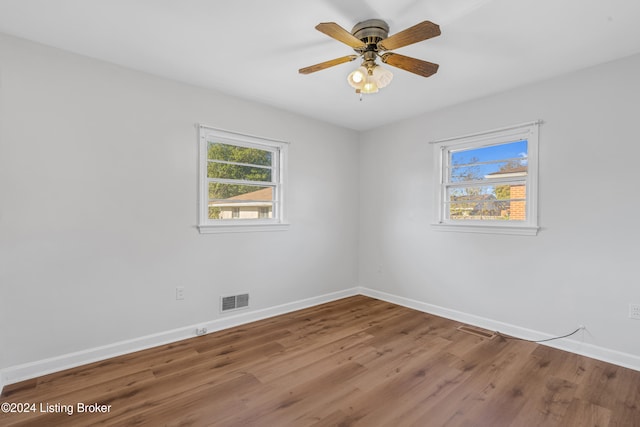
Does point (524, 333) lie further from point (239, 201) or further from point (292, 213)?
point (239, 201)

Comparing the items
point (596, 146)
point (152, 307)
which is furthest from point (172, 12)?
point (596, 146)

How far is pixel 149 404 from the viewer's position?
1.95 metres

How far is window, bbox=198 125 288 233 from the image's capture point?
10.3ft

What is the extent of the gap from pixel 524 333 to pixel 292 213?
279cm

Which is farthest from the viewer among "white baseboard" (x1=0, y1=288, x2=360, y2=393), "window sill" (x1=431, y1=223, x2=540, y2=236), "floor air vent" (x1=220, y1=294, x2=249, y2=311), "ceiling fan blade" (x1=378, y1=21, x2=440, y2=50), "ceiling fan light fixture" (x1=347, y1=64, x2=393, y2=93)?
"floor air vent" (x1=220, y1=294, x2=249, y2=311)

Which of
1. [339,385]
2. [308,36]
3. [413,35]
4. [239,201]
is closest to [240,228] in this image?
[239,201]

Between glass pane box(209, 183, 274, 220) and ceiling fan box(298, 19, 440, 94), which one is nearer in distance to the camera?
ceiling fan box(298, 19, 440, 94)

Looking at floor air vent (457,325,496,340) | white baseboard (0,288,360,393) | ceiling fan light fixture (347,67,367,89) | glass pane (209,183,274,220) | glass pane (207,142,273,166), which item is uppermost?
ceiling fan light fixture (347,67,367,89)

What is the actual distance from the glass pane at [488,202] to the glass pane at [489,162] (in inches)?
5.3

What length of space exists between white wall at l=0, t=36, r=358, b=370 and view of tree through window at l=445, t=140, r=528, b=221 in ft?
7.56

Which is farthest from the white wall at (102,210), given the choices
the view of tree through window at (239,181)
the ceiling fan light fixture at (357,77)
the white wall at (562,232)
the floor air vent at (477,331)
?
the floor air vent at (477,331)

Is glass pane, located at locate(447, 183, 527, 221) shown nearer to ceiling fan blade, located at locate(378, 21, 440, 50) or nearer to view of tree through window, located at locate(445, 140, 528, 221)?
view of tree through window, located at locate(445, 140, 528, 221)

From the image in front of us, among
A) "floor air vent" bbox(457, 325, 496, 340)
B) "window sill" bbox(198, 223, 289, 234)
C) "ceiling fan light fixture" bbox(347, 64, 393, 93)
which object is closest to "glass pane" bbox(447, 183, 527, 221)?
"floor air vent" bbox(457, 325, 496, 340)

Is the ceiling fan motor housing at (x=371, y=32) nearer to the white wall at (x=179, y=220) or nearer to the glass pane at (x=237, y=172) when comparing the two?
the white wall at (x=179, y=220)
